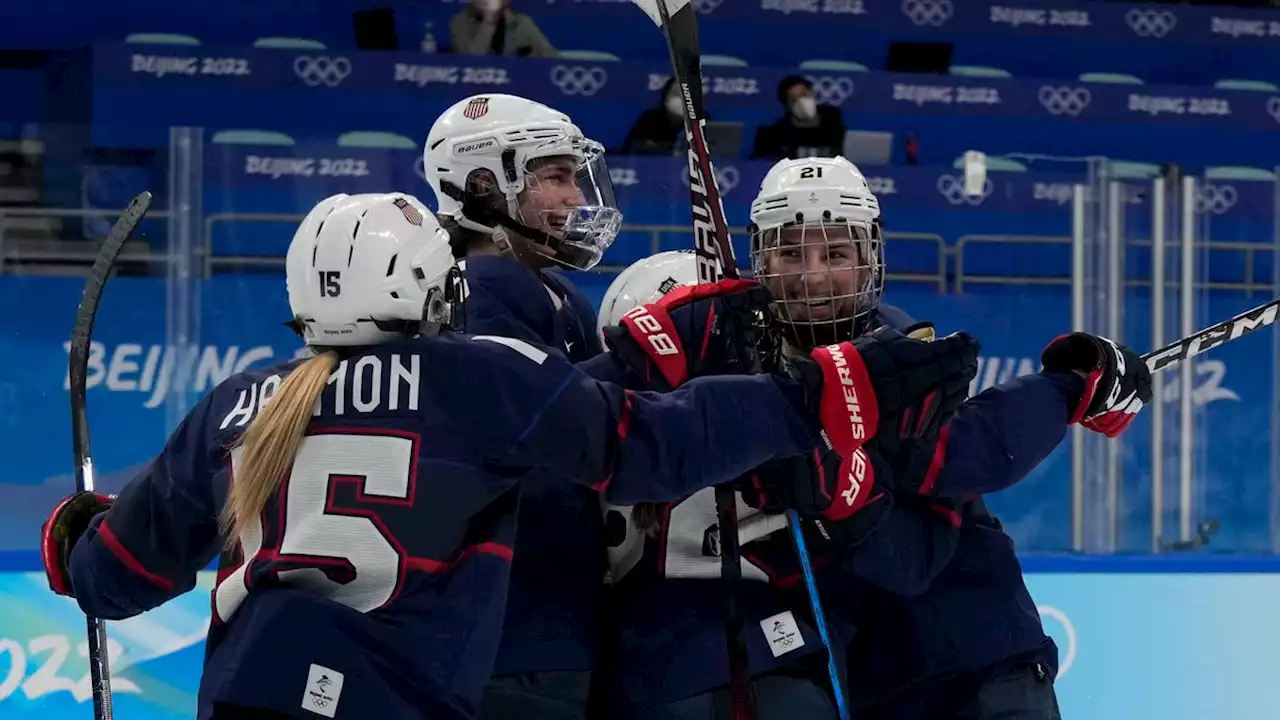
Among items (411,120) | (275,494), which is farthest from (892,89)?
(275,494)

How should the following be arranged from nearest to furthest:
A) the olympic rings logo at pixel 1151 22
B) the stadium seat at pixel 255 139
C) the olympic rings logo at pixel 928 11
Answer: the stadium seat at pixel 255 139 < the olympic rings logo at pixel 928 11 < the olympic rings logo at pixel 1151 22

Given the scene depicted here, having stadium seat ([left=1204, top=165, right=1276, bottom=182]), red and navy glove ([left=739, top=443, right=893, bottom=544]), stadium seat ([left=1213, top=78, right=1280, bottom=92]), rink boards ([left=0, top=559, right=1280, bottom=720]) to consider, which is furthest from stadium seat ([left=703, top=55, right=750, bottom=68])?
red and navy glove ([left=739, top=443, right=893, bottom=544])

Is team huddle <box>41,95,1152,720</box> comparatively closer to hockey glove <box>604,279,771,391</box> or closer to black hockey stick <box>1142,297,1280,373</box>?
hockey glove <box>604,279,771,391</box>

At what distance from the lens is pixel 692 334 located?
2.35 meters

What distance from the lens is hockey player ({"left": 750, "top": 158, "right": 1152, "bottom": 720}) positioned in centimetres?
248

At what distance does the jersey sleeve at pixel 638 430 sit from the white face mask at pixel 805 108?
16.2 feet

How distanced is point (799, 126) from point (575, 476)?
4.92m

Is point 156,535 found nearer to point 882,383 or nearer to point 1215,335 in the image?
point 882,383

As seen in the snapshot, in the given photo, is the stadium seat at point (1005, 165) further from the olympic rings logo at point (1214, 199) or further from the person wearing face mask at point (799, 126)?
the person wearing face mask at point (799, 126)

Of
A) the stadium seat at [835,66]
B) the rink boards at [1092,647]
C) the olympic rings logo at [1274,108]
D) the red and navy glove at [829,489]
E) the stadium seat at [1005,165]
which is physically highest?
the stadium seat at [835,66]

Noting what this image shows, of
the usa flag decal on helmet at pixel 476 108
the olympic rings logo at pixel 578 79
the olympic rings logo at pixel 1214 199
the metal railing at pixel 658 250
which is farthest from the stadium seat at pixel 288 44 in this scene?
the usa flag decal on helmet at pixel 476 108

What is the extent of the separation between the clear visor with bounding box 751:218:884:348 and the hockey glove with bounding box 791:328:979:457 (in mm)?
250

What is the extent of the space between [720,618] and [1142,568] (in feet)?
7.40

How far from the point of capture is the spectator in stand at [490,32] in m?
7.50
